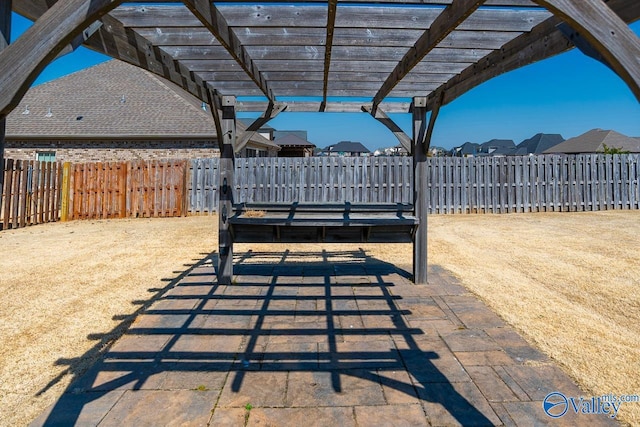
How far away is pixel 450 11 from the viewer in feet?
9.05

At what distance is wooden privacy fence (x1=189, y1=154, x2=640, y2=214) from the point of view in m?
13.7

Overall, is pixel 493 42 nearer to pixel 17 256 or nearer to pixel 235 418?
pixel 235 418

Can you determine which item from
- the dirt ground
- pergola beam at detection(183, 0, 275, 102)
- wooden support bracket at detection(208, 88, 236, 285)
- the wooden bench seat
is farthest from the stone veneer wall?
pergola beam at detection(183, 0, 275, 102)

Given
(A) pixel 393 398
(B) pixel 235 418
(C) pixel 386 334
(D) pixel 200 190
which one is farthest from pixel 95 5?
(D) pixel 200 190

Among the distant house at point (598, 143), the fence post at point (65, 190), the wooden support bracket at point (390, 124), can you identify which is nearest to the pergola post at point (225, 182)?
the wooden support bracket at point (390, 124)

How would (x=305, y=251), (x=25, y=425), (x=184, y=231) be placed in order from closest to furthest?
(x=25, y=425)
(x=305, y=251)
(x=184, y=231)

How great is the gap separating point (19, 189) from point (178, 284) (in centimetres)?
835

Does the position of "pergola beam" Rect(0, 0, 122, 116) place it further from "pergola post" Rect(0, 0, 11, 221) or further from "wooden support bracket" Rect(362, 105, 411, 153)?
"wooden support bracket" Rect(362, 105, 411, 153)

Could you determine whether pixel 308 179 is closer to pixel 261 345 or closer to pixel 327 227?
pixel 327 227

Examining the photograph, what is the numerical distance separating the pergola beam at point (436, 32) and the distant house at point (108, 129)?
12.1m

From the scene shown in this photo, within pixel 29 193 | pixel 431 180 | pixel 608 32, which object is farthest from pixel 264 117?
pixel 431 180

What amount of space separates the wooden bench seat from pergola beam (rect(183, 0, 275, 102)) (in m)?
1.92

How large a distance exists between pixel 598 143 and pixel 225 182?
134 feet

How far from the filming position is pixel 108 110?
1681 cm
